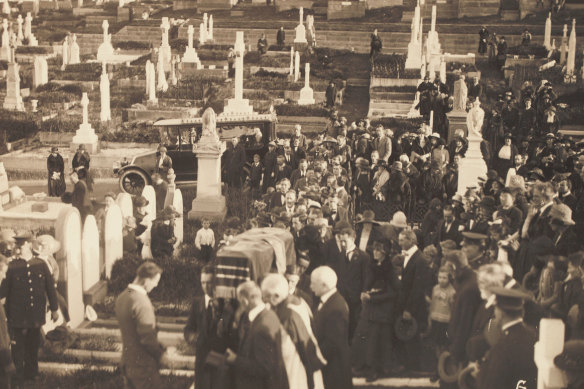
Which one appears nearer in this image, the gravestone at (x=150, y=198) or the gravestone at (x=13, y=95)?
the gravestone at (x=150, y=198)

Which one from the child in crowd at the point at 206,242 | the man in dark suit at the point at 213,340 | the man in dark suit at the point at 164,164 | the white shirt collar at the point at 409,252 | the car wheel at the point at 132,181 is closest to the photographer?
the man in dark suit at the point at 213,340

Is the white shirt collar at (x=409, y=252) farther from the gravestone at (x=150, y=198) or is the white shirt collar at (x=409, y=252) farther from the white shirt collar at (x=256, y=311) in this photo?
the gravestone at (x=150, y=198)

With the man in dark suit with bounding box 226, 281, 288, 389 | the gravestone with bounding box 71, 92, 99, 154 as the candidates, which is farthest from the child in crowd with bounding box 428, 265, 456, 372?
the gravestone with bounding box 71, 92, 99, 154

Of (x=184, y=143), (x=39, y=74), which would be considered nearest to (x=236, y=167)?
(x=184, y=143)

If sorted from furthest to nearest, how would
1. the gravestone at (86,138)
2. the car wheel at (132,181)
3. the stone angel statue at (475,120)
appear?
the gravestone at (86,138) < the car wheel at (132,181) < the stone angel statue at (475,120)

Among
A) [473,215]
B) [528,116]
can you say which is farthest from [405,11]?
[473,215]

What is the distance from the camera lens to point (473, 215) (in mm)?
12312

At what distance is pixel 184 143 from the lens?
21.6m

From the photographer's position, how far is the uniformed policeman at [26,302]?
31.9 feet

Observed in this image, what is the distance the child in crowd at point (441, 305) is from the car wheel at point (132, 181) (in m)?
12.0

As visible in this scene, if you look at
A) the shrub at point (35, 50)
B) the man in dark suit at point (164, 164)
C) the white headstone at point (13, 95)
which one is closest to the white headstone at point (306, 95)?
the white headstone at point (13, 95)

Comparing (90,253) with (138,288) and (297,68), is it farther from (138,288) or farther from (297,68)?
(297,68)

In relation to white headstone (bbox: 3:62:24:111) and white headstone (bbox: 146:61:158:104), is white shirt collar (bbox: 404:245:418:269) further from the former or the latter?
white headstone (bbox: 3:62:24:111)

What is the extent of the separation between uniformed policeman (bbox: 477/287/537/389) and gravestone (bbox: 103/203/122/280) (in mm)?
7041
